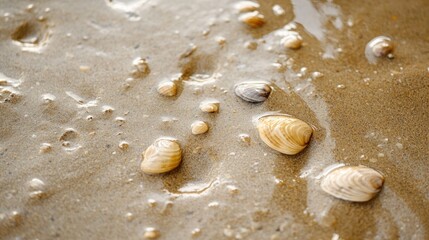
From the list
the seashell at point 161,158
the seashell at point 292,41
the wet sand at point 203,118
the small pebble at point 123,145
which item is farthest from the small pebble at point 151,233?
the seashell at point 292,41

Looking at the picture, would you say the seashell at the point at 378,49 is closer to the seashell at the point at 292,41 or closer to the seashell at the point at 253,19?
the seashell at the point at 292,41

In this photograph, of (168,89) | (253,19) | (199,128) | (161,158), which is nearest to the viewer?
(161,158)

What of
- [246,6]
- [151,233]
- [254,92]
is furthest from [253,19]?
[151,233]

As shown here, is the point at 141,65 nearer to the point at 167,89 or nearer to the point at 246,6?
the point at 167,89

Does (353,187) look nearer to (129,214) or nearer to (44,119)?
(129,214)

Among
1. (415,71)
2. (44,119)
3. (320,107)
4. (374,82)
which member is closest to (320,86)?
(320,107)

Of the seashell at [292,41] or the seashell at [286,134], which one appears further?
the seashell at [292,41]

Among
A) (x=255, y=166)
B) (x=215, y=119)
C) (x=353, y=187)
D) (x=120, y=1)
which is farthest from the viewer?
(x=120, y=1)
